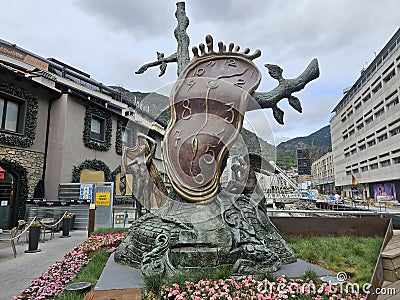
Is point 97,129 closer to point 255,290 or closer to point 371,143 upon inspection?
point 255,290

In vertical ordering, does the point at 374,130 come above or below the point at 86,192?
above

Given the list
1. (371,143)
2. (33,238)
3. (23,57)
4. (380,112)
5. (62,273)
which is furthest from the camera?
(371,143)

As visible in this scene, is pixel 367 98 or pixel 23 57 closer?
pixel 23 57

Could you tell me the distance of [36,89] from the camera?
14.9m

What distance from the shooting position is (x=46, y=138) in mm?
15273

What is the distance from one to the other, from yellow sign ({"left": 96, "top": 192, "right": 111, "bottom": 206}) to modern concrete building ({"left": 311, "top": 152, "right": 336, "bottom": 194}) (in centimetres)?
6751

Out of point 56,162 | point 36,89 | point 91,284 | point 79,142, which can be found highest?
point 36,89

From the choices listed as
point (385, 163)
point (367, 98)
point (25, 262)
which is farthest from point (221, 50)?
point (367, 98)

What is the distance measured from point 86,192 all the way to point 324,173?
262 feet

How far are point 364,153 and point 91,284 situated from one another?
5029cm

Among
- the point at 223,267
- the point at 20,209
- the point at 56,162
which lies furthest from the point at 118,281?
the point at 56,162

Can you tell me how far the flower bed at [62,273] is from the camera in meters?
5.02

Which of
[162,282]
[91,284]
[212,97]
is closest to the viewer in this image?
[162,282]

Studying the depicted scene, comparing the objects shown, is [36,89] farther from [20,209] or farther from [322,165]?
[322,165]
